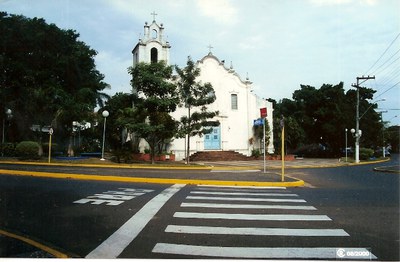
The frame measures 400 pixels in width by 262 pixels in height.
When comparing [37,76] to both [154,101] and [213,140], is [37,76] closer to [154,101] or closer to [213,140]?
[154,101]

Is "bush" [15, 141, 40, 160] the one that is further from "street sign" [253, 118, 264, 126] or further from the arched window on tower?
"street sign" [253, 118, 264, 126]

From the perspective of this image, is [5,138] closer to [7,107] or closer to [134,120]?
[7,107]

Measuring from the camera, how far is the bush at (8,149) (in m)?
21.2

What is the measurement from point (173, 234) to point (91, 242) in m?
1.33

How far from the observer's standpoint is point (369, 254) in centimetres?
459

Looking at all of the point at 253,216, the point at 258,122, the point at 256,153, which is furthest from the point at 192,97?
the point at 253,216

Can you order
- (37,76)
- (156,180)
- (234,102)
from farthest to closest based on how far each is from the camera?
(234,102)
(37,76)
(156,180)

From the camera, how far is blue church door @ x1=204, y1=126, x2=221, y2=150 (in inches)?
1233

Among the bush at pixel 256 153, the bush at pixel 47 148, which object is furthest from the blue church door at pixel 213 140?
the bush at pixel 47 148

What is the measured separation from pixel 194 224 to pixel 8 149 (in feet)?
63.7

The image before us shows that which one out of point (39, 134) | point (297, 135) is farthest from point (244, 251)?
point (297, 135)

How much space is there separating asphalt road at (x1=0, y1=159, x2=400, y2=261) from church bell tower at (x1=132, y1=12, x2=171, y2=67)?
78.0 ft

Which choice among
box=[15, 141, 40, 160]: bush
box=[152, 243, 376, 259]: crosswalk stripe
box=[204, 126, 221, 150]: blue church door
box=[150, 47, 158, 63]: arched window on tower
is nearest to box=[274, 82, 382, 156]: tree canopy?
box=[204, 126, 221, 150]: blue church door

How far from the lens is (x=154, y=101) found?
19.8 metres
